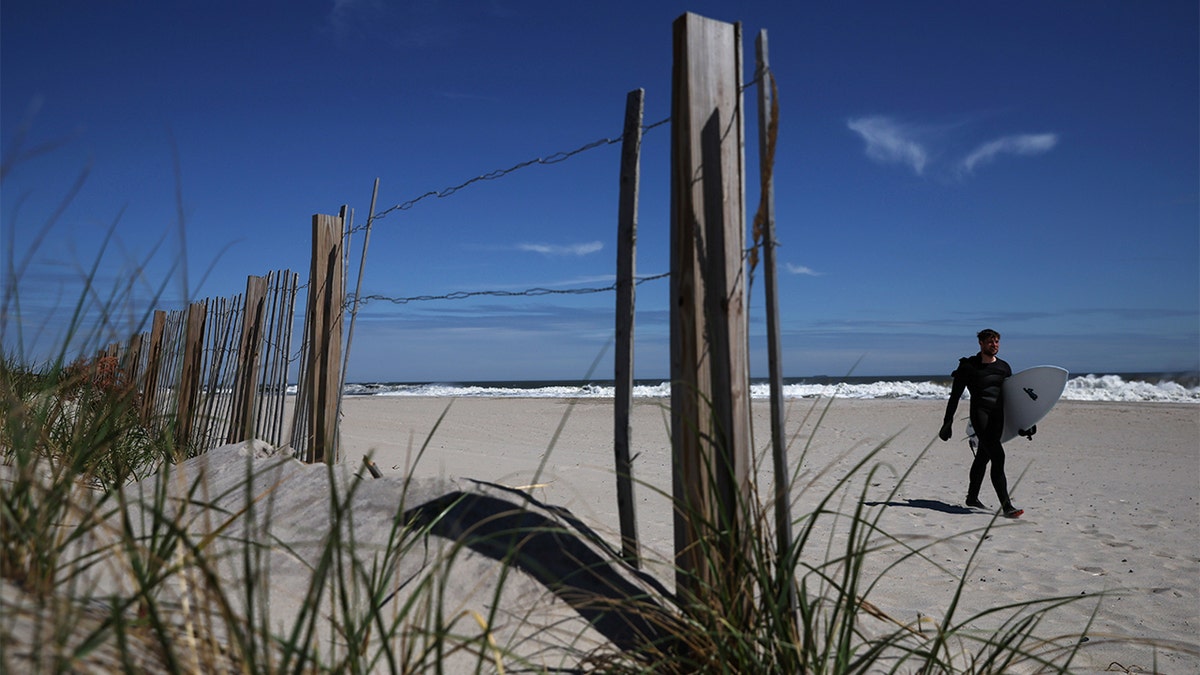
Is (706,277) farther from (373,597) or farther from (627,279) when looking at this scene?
(373,597)

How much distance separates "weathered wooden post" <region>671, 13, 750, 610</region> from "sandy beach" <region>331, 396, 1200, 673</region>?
0.24 meters

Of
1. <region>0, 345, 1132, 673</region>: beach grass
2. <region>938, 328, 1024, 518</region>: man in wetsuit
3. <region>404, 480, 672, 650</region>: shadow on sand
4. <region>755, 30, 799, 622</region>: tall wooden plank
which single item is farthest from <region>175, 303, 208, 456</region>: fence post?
<region>938, 328, 1024, 518</region>: man in wetsuit

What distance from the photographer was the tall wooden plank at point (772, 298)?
2084 millimetres

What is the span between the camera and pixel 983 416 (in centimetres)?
628

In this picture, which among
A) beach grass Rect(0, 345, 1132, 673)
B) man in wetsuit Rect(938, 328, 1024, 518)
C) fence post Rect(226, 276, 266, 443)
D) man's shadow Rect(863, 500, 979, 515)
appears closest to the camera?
beach grass Rect(0, 345, 1132, 673)

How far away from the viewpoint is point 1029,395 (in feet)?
21.4

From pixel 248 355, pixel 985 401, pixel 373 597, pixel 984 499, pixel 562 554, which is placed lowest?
pixel 984 499

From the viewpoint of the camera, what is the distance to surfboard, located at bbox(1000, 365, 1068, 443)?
6.48 m

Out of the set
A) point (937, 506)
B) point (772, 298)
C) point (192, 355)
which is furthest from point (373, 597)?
point (192, 355)

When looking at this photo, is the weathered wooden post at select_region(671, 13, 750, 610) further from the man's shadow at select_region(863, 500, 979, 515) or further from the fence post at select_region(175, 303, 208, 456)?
the fence post at select_region(175, 303, 208, 456)

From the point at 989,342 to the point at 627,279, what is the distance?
4.73 m

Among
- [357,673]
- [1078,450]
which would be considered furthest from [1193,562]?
[1078,450]

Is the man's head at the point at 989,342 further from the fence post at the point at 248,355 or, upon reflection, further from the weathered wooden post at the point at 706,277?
the fence post at the point at 248,355

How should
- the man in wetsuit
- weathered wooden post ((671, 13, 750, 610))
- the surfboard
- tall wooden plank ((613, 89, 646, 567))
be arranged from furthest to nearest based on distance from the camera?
the surfboard → the man in wetsuit → tall wooden plank ((613, 89, 646, 567)) → weathered wooden post ((671, 13, 750, 610))
